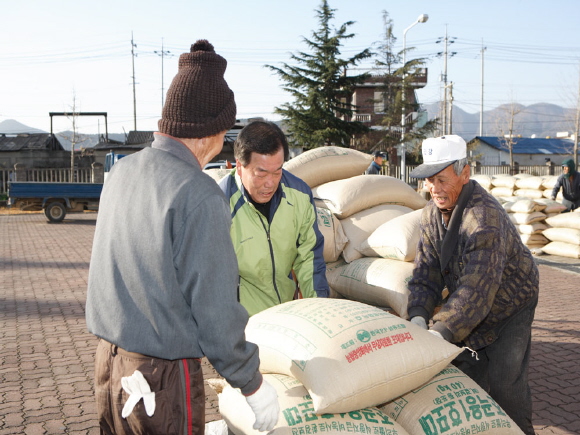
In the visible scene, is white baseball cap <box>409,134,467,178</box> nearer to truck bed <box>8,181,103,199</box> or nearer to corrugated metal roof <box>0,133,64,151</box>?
truck bed <box>8,181,103,199</box>

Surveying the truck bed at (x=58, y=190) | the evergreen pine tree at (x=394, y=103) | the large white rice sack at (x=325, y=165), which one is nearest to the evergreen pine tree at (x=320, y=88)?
the evergreen pine tree at (x=394, y=103)

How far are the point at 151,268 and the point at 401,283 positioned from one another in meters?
2.83

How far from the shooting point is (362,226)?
494 centimetres

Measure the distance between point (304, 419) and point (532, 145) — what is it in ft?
191

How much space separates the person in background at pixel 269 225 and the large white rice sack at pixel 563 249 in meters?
8.72

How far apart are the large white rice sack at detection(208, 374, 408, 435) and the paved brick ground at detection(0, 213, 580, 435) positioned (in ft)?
4.74

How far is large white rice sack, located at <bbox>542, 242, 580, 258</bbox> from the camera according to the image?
33.8ft

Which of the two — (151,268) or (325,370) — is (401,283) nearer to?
(325,370)

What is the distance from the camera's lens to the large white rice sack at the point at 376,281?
4176 mm

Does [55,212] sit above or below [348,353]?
below

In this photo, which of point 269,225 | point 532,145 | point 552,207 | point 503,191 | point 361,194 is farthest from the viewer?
point 532,145

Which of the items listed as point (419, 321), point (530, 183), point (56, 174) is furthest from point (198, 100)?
point (56, 174)

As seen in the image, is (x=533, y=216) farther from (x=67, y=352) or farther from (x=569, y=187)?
(x=67, y=352)

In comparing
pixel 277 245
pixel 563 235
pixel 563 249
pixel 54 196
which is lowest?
pixel 563 249
